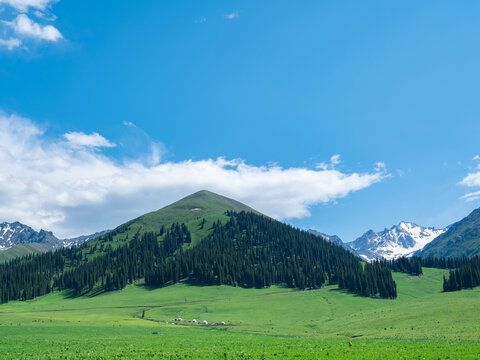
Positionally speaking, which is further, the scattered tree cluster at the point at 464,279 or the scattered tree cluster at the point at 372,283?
the scattered tree cluster at the point at 372,283

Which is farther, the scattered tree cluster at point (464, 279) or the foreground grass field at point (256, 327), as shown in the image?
the scattered tree cluster at point (464, 279)

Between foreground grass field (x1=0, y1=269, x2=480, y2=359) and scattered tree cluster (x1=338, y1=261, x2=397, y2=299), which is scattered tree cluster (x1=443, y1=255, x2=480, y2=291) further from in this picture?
scattered tree cluster (x1=338, y1=261, x2=397, y2=299)

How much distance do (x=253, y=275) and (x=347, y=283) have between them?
165 ft

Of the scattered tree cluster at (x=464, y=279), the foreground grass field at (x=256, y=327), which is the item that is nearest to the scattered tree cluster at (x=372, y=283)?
the foreground grass field at (x=256, y=327)

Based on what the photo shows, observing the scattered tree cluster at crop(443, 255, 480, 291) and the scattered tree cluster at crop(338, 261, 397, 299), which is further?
the scattered tree cluster at crop(338, 261, 397, 299)

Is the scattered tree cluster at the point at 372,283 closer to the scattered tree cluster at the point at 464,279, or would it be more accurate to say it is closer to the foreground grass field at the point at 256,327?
the foreground grass field at the point at 256,327

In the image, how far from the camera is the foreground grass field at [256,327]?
30.5 meters

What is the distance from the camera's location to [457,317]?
60.3 m

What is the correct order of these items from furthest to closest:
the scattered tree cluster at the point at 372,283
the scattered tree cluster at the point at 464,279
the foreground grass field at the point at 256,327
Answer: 1. the scattered tree cluster at the point at 372,283
2. the scattered tree cluster at the point at 464,279
3. the foreground grass field at the point at 256,327

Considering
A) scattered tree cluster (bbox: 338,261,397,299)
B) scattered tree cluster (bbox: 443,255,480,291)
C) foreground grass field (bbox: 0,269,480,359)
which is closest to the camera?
foreground grass field (bbox: 0,269,480,359)

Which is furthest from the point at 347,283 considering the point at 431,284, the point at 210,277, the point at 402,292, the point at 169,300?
the point at 169,300

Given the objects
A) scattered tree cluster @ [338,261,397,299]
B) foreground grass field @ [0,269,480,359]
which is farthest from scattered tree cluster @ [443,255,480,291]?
scattered tree cluster @ [338,261,397,299]

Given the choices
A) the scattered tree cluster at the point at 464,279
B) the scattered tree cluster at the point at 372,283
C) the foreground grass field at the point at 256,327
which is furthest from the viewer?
the scattered tree cluster at the point at 372,283

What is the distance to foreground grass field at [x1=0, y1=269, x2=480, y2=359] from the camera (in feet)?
99.9
